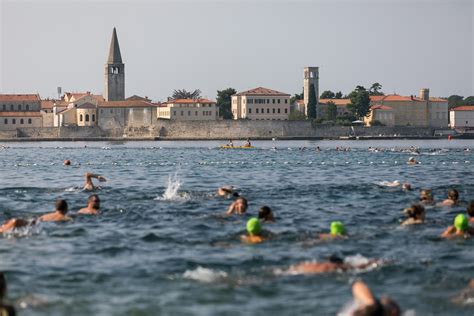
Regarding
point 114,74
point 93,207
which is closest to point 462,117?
point 114,74

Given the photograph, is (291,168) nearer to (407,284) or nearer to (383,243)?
(383,243)

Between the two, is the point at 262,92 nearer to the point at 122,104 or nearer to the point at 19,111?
the point at 122,104

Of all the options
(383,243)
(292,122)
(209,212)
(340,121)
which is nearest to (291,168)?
(209,212)

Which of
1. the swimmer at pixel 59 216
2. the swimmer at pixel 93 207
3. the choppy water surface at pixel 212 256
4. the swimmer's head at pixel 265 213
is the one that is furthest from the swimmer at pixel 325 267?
the swimmer at pixel 93 207

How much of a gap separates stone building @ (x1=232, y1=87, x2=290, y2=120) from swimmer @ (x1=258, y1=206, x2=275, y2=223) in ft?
518

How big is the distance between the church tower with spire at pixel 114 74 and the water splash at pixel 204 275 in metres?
165

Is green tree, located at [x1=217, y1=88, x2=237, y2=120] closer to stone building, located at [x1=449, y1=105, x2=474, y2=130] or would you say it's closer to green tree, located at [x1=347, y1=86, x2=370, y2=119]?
green tree, located at [x1=347, y1=86, x2=370, y2=119]

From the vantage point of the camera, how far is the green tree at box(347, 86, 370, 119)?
589ft

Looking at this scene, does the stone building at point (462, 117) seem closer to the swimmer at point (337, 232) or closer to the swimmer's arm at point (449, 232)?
the swimmer's arm at point (449, 232)

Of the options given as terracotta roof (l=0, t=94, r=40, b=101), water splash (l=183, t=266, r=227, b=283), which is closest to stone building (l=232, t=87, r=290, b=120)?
terracotta roof (l=0, t=94, r=40, b=101)

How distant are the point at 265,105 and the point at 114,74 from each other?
29.8 meters

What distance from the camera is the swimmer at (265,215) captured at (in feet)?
76.7

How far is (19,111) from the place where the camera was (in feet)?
553

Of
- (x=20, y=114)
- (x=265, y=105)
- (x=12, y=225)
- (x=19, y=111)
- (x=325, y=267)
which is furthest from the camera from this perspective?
(x=265, y=105)
